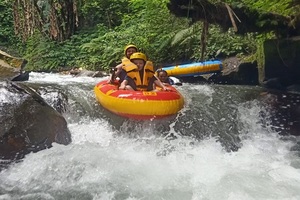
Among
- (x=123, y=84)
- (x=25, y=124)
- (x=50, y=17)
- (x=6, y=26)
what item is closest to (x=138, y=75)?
(x=123, y=84)

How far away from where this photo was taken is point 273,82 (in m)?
7.46

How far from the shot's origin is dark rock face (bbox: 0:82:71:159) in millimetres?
4328

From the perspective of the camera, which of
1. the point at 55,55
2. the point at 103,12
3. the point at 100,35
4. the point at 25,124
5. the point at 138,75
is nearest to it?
the point at 25,124

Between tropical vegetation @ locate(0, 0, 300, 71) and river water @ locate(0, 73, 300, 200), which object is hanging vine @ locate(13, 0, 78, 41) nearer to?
tropical vegetation @ locate(0, 0, 300, 71)

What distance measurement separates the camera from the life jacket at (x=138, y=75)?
6.21 m

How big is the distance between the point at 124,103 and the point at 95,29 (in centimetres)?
860

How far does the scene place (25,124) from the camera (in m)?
4.47

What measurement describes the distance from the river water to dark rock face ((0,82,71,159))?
13 cm

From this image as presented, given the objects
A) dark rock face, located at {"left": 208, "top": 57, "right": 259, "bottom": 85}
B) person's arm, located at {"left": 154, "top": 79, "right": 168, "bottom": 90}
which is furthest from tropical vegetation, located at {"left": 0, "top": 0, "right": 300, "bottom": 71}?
person's arm, located at {"left": 154, "top": 79, "right": 168, "bottom": 90}

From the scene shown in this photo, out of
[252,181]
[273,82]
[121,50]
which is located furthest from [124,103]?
[121,50]

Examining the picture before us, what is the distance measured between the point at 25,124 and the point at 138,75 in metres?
2.32

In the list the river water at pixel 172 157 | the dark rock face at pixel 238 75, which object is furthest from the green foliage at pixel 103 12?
the river water at pixel 172 157

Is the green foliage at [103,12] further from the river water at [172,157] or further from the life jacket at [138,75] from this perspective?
the life jacket at [138,75]

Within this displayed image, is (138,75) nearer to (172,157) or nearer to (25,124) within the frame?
(172,157)
